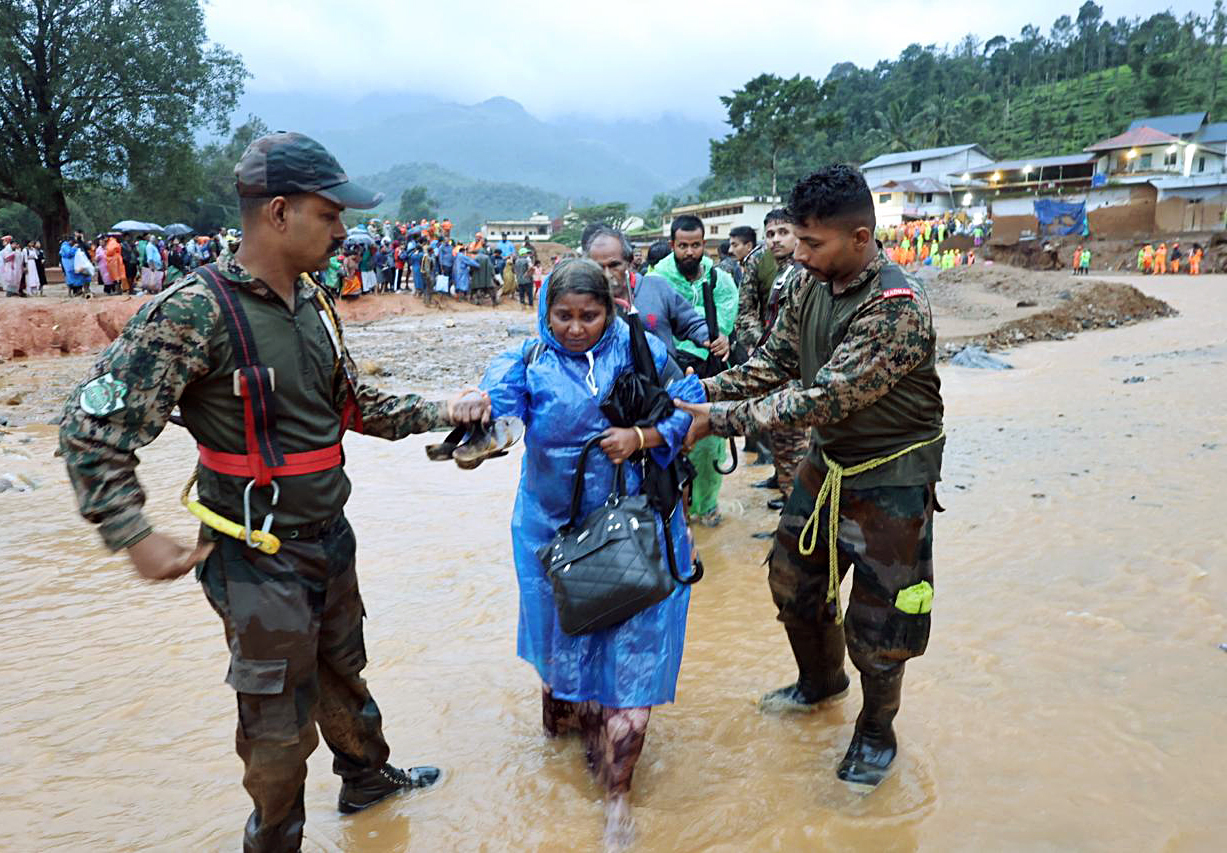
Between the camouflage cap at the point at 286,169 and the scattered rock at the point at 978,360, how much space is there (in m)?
12.4

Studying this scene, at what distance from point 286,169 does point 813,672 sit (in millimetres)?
2732

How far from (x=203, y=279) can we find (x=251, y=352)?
0.24 m

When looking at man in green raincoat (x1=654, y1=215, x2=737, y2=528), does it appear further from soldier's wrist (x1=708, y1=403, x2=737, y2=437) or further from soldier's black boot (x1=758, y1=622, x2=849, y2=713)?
soldier's wrist (x1=708, y1=403, x2=737, y2=437)

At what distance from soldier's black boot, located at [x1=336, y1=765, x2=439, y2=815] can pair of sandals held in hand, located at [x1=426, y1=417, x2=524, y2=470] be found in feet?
3.81

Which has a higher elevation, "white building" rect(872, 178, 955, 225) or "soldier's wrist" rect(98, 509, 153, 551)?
"white building" rect(872, 178, 955, 225)

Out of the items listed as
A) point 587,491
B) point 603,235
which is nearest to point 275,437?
point 587,491

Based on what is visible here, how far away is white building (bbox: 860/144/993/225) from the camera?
175 ft

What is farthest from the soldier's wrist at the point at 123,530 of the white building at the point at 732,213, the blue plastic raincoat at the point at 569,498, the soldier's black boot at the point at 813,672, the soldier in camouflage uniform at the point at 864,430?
the white building at the point at 732,213

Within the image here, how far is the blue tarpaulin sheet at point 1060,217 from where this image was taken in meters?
38.8

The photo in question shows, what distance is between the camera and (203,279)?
7.29 feet

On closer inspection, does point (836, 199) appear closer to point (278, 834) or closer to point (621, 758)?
point (621, 758)

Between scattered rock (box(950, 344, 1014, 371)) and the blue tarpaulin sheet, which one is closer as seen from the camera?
scattered rock (box(950, 344, 1014, 371))

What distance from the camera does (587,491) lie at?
290 cm

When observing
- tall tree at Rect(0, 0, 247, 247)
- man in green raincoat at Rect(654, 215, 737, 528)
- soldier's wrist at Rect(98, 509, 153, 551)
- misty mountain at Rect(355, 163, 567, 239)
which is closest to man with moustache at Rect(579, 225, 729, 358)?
man in green raincoat at Rect(654, 215, 737, 528)
